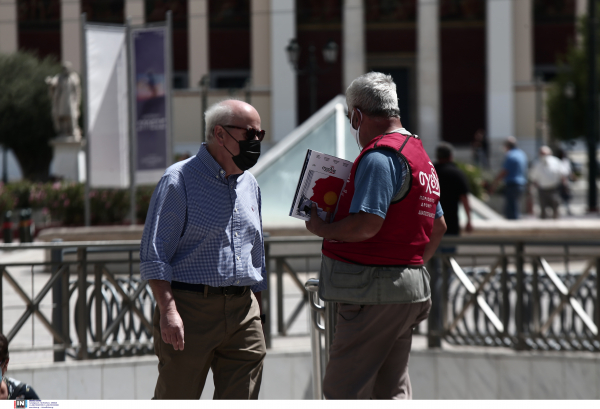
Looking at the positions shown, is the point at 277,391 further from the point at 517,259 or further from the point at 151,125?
the point at 151,125

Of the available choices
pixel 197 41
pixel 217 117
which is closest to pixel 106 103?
pixel 217 117

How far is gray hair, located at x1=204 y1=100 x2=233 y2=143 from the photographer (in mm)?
3396

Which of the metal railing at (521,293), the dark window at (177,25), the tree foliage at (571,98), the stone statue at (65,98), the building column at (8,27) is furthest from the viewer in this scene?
the dark window at (177,25)

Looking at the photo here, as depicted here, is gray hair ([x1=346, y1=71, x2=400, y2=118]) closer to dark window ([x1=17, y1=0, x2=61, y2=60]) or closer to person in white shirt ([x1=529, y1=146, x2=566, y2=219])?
person in white shirt ([x1=529, y1=146, x2=566, y2=219])

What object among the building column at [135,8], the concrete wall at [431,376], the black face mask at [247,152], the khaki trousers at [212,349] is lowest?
the concrete wall at [431,376]

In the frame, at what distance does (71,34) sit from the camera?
38.3 meters

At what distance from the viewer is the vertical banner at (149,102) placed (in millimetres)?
12320

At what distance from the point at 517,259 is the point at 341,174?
3435 millimetres

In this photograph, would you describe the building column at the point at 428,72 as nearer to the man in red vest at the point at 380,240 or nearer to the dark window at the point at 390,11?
the dark window at the point at 390,11

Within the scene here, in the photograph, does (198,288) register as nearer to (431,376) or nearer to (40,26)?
(431,376)

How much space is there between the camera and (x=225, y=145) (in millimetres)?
3404

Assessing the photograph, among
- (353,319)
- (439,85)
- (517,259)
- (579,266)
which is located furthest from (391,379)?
(439,85)

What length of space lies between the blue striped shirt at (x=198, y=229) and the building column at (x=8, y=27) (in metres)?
38.0

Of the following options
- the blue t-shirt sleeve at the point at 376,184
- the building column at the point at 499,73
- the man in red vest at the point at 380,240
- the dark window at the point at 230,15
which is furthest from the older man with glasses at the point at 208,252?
the dark window at the point at 230,15
